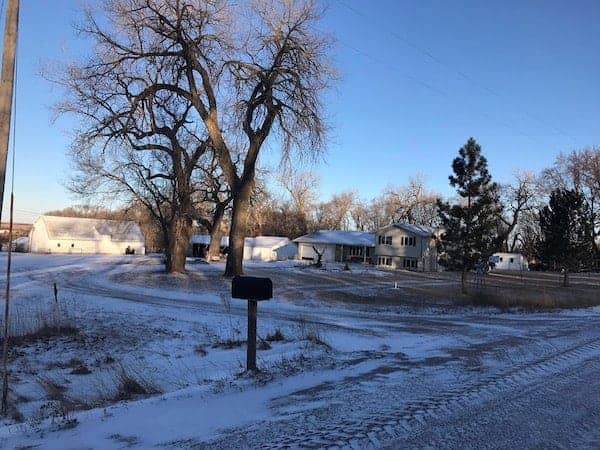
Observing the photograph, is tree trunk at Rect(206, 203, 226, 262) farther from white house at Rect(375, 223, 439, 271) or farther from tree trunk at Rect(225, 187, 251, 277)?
tree trunk at Rect(225, 187, 251, 277)

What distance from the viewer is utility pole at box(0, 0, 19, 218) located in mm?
7129

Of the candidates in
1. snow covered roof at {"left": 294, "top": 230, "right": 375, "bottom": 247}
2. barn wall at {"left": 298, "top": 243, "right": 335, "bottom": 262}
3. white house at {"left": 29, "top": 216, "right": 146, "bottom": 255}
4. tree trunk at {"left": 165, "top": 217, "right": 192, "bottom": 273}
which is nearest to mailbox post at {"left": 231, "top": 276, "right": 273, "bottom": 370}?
tree trunk at {"left": 165, "top": 217, "right": 192, "bottom": 273}

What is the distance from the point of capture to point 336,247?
77.9m

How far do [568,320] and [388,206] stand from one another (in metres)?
87.2

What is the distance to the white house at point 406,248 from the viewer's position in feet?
226

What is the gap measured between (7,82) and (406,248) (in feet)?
214

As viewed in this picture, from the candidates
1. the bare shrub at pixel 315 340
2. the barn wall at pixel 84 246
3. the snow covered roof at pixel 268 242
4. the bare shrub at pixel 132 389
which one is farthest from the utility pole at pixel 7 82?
the barn wall at pixel 84 246

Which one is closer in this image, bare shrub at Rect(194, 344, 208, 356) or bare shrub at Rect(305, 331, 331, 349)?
bare shrub at Rect(194, 344, 208, 356)

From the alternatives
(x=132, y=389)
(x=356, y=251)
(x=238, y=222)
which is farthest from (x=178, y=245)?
(x=356, y=251)

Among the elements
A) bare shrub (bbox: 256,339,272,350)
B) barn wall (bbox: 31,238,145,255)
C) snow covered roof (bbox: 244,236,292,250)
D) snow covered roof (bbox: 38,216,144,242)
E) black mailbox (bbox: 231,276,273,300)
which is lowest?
bare shrub (bbox: 256,339,272,350)

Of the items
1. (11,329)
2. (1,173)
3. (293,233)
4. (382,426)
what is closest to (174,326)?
(11,329)

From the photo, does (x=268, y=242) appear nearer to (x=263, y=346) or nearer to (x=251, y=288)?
(x=263, y=346)

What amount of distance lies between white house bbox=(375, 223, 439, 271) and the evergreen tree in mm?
24375

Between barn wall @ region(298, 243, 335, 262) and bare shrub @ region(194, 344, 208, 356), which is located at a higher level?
barn wall @ region(298, 243, 335, 262)
